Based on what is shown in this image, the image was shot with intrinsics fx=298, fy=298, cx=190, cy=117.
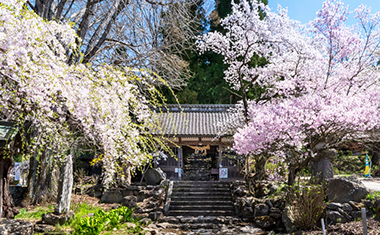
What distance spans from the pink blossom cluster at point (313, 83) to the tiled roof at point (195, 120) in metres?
4.58

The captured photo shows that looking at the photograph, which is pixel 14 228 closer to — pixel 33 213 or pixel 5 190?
pixel 5 190

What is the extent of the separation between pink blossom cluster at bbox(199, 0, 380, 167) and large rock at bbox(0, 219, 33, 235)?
5.82m

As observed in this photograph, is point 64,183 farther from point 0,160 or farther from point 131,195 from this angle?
point 131,195

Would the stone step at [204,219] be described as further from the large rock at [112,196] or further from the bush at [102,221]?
the large rock at [112,196]

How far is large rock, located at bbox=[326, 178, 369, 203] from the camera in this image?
788 centimetres

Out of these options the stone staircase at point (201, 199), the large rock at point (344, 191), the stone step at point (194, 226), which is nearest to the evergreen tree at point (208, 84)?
the stone staircase at point (201, 199)

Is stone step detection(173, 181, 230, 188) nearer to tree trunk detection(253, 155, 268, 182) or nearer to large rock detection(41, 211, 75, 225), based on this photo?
tree trunk detection(253, 155, 268, 182)

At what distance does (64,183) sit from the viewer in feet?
25.9

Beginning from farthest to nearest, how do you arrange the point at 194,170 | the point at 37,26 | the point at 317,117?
the point at 194,170 < the point at 317,117 < the point at 37,26

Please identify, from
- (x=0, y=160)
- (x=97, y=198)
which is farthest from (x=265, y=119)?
(x=97, y=198)

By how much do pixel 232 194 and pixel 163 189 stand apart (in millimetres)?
2969

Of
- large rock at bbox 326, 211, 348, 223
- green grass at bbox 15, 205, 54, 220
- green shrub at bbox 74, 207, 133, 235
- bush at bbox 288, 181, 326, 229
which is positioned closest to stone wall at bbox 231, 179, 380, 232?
large rock at bbox 326, 211, 348, 223

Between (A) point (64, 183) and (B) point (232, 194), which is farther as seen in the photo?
(B) point (232, 194)

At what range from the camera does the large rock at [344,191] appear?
7879 millimetres
